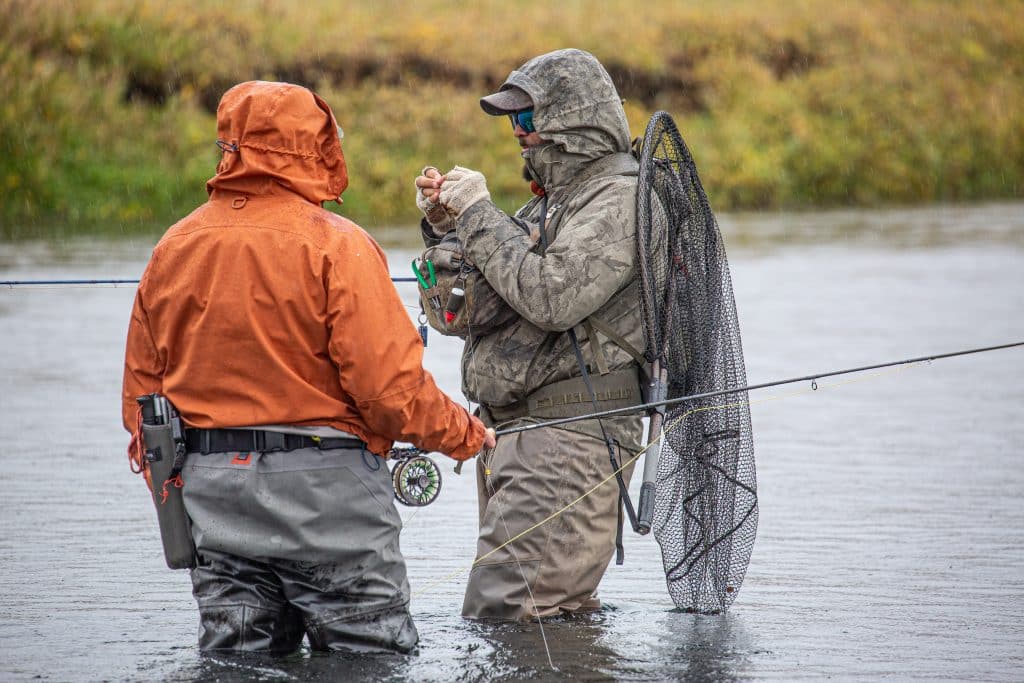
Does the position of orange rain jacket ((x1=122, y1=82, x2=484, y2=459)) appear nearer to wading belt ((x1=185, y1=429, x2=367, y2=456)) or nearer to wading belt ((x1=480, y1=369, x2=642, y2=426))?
wading belt ((x1=185, y1=429, x2=367, y2=456))

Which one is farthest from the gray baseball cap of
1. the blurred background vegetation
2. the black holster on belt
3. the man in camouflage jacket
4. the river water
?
the blurred background vegetation

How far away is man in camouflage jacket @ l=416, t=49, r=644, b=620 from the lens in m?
4.47

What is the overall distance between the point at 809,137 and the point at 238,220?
28.0m

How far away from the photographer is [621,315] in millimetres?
4555

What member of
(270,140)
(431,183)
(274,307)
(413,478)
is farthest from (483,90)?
(274,307)

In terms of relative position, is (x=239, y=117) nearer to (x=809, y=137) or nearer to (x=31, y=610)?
(x=31, y=610)

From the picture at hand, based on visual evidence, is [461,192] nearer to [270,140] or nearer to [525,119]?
[525,119]

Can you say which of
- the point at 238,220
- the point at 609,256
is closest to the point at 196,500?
the point at 238,220

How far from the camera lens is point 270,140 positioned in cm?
379

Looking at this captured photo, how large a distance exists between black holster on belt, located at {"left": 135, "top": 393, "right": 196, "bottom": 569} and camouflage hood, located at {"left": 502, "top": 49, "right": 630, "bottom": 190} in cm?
149

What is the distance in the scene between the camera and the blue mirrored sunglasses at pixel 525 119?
4.60 m

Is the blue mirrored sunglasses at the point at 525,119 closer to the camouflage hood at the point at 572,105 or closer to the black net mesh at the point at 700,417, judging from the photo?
the camouflage hood at the point at 572,105

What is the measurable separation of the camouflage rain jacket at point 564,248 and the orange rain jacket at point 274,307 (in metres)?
0.59

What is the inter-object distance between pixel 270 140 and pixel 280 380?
0.61 metres
